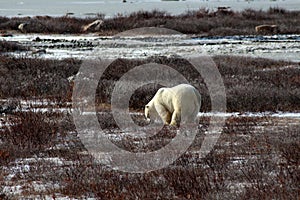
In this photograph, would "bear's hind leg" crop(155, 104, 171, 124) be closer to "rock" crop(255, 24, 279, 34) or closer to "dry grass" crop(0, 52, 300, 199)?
"dry grass" crop(0, 52, 300, 199)

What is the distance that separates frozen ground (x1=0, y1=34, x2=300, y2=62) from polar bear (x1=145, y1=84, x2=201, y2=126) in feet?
37.6

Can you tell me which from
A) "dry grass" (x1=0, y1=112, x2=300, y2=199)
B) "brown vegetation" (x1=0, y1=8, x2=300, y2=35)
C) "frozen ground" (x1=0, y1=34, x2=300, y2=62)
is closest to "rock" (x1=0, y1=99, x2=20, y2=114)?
"dry grass" (x1=0, y1=112, x2=300, y2=199)

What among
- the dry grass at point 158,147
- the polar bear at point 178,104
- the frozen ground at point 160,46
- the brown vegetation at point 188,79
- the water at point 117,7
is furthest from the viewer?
the water at point 117,7

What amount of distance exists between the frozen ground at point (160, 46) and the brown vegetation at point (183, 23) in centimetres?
214

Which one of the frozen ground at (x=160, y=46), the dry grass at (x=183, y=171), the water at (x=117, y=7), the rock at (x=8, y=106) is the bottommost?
the water at (x=117, y=7)

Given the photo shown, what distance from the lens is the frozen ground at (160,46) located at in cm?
2608

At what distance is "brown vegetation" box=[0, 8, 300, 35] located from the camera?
3734 cm

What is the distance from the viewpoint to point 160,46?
30.2 meters

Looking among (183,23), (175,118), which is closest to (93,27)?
(183,23)

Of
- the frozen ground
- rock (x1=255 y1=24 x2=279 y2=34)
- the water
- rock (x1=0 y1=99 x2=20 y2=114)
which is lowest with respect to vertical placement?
the water

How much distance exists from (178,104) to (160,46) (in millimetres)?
18530


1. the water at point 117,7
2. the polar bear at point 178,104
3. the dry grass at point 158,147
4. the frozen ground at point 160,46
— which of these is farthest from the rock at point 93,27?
the polar bear at point 178,104

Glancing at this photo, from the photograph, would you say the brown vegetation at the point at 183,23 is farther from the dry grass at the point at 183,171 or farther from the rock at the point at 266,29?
the dry grass at the point at 183,171

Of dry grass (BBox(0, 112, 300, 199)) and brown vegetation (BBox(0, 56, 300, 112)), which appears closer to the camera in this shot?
dry grass (BBox(0, 112, 300, 199))
